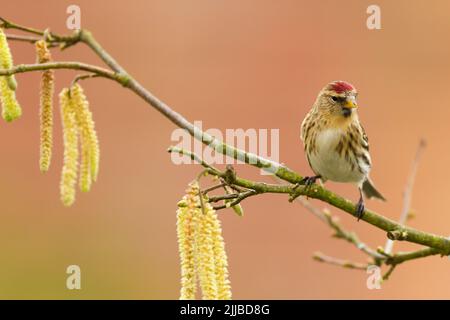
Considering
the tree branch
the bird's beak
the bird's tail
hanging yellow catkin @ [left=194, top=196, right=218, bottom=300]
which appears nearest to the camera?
hanging yellow catkin @ [left=194, top=196, right=218, bottom=300]

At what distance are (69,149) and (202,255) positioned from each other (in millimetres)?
414

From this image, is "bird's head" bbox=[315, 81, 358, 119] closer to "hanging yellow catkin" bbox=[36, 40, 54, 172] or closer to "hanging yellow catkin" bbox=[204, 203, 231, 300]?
"hanging yellow catkin" bbox=[36, 40, 54, 172]

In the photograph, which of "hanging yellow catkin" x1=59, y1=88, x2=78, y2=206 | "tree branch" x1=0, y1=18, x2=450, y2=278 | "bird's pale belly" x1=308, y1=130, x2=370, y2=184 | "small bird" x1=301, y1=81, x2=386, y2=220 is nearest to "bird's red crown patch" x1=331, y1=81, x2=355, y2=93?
"small bird" x1=301, y1=81, x2=386, y2=220

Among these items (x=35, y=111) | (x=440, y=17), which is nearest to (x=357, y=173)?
(x=35, y=111)

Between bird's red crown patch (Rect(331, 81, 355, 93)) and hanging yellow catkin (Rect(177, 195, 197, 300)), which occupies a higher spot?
bird's red crown patch (Rect(331, 81, 355, 93))

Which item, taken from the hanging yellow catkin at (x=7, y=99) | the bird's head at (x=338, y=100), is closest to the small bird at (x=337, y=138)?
the bird's head at (x=338, y=100)

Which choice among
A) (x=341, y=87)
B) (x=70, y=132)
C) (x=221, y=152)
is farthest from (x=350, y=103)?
(x=70, y=132)

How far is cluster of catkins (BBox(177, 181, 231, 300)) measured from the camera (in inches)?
40.1

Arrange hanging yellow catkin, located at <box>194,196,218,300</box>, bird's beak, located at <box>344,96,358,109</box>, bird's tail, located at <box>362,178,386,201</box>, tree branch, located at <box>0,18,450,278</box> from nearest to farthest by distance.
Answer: hanging yellow catkin, located at <box>194,196,218,300</box>
tree branch, located at <box>0,18,450,278</box>
bird's beak, located at <box>344,96,358,109</box>
bird's tail, located at <box>362,178,386,201</box>

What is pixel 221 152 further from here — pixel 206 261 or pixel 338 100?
pixel 338 100

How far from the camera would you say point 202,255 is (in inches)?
40.3

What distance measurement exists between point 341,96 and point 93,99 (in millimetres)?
2311

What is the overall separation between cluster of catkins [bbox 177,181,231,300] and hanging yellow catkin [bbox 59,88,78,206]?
30 centimetres

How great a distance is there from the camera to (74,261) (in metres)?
4.09
